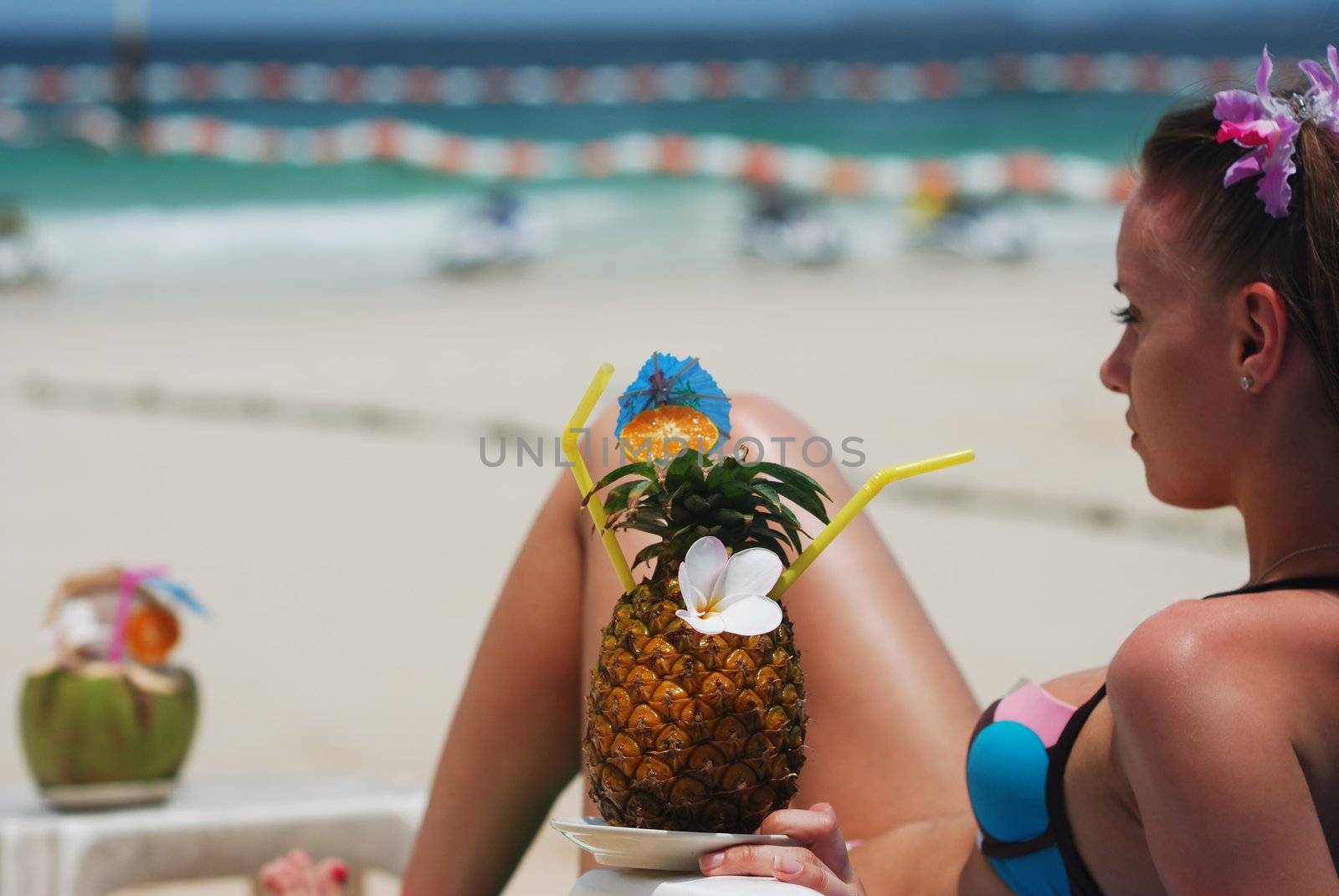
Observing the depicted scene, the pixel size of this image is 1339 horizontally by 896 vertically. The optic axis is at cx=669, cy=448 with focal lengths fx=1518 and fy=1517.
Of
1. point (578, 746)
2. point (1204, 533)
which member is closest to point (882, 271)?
point (1204, 533)

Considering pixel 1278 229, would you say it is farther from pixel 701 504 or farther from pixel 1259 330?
pixel 701 504

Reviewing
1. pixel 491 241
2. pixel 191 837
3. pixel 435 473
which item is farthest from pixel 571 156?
pixel 191 837

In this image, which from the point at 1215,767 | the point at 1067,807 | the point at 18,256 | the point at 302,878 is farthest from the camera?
the point at 18,256

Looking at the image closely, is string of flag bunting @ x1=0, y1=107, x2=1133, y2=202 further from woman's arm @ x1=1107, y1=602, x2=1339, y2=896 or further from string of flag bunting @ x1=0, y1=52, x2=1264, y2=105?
woman's arm @ x1=1107, y1=602, x2=1339, y2=896

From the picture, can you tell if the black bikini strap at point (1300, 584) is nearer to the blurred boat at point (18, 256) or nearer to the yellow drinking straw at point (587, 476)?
the yellow drinking straw at point (587, 476)

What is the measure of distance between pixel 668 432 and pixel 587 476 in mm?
89

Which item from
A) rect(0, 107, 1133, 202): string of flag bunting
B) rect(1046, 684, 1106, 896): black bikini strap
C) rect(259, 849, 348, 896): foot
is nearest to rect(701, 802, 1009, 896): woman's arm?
rect(1046, 684, 1106, 896): black bikini strap

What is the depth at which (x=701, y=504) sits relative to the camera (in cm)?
124

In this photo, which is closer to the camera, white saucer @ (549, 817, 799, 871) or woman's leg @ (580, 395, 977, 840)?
white saucer @ (549, 817, 799, 871)

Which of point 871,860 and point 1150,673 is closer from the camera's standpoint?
point 1150,673

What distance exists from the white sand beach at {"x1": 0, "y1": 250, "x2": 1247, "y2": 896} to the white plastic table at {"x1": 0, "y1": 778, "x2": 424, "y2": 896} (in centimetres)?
51

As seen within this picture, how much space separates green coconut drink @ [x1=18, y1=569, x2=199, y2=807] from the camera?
2.40 metres

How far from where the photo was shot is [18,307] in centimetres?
1444

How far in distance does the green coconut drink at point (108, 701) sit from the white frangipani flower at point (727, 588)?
1.52m
